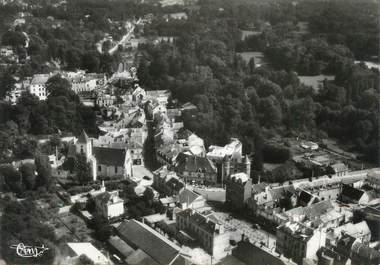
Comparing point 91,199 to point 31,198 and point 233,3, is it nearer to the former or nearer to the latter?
point 31,198

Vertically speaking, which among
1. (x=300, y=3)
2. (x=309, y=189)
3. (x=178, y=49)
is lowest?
(x=309, y=189)

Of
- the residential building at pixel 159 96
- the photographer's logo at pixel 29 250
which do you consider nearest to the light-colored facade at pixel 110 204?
the photographer's logo at pixel 29 250

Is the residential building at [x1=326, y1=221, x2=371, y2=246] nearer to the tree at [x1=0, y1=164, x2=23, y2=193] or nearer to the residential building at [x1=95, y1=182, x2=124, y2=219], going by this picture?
the residential building at [x1=95, y1=182, x2=124, y2=219]

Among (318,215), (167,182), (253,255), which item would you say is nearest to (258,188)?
(318,215)

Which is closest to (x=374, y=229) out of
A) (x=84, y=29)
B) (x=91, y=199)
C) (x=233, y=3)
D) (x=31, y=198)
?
(x=91, y=199)

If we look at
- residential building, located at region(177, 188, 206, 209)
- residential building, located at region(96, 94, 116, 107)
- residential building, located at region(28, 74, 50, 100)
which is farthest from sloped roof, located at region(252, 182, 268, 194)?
residential building, located at region(28, 74, 50, 100)

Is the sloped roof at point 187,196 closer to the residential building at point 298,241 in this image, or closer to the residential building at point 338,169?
the residential building at point 298,241
